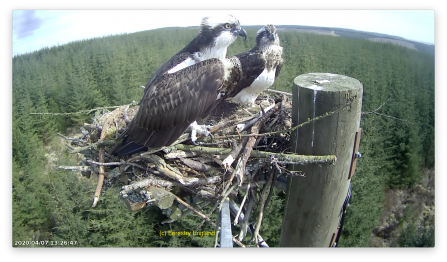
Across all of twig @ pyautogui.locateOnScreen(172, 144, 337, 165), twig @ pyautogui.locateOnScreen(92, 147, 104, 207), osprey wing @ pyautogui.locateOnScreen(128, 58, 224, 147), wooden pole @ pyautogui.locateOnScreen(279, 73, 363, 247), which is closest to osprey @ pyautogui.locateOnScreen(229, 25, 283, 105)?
osprey wing @ pyautogui.locateOnScreen(128, 58, 224, 147)

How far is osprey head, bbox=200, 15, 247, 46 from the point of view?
319 centimetres

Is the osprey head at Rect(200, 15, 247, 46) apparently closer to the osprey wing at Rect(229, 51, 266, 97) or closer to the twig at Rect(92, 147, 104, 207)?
the osprey wing at Rect(229, 51, 266, 97)

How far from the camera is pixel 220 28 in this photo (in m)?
3.20

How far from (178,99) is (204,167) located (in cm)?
77

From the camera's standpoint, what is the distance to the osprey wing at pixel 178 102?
3006mm

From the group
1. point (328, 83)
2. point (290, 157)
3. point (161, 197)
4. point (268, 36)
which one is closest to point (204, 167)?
point (161, 197)

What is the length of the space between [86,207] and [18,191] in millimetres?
3879

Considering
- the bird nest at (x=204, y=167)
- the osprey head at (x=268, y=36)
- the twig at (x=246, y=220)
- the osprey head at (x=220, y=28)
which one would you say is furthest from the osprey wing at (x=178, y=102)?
the osprey head at (x=268, y=36)

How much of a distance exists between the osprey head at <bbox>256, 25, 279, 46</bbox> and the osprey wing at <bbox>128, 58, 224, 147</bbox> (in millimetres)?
1204

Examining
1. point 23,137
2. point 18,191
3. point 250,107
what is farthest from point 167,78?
point 23,137

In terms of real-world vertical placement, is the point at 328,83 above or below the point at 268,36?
below

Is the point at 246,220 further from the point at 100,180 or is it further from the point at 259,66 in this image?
the point at 259,66

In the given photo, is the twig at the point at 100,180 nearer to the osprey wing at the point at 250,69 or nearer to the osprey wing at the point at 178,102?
the osprey wing at the point at 178,102

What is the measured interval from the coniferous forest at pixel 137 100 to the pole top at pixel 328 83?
6.10 metres
